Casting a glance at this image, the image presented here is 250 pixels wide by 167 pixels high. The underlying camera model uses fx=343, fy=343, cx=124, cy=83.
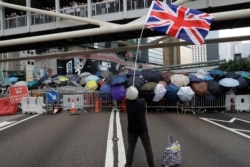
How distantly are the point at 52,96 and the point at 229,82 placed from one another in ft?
33.3

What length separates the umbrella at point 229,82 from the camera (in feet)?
59.9

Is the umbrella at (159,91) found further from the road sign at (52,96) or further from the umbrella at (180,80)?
the road sign at (52,96)

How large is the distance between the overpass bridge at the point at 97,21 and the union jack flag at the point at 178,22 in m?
14.3

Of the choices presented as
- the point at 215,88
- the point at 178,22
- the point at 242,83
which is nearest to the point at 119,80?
the point at 215,88

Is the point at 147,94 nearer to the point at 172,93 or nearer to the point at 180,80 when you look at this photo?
the point at 172,93

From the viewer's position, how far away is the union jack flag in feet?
37.1

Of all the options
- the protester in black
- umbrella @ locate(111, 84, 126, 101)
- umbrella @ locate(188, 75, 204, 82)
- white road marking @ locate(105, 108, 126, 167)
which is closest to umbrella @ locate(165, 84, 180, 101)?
umbrella @ locate(188, 75, 204, 82)

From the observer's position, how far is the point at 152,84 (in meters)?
18.0

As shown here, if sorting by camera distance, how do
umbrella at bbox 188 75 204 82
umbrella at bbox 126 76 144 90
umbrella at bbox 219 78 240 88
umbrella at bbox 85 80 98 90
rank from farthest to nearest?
umbrella at bbox 85 80 98 90, umbrella at bbox 188 75 204 82, umbrella at bbox 219 78 240 88, umbrella at bbox 126 76 144 90

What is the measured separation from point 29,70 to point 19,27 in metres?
8.07

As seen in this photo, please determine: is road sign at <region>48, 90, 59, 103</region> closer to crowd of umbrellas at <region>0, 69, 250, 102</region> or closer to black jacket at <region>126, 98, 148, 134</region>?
crowd of umbrellas at <region>0, 69, 250, 102</region>

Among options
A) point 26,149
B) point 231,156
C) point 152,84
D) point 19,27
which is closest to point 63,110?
point 152,84

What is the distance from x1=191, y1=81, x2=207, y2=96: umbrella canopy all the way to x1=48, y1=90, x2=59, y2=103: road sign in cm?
804

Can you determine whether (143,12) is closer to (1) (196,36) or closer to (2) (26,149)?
(1) (196,36)
